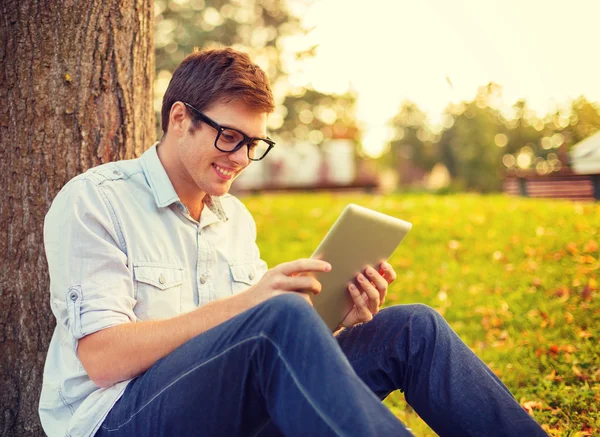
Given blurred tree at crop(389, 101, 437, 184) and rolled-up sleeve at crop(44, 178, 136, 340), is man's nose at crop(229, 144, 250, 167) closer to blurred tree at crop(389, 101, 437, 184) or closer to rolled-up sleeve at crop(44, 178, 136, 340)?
rolled-up sleeve at crop(44, 178, 136, 340)

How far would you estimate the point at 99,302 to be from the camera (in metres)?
1.76

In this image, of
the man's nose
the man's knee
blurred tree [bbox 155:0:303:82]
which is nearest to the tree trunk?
the man's nose

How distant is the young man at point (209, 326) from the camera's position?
1.62 metres

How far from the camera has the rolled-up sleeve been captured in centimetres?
175

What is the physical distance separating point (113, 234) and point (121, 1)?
1.25 meters

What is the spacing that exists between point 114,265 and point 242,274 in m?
0.62

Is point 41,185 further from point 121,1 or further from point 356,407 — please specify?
point 356,407

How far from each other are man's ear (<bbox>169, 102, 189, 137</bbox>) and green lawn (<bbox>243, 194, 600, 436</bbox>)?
1.82 m

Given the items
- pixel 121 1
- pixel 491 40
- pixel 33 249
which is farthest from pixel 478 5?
pixel 33 249

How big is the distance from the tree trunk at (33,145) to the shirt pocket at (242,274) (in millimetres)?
789

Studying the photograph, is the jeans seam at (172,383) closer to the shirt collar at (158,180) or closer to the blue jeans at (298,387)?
the blue jeans at (298,387)

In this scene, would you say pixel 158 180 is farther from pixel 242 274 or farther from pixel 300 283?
pixel 300 283

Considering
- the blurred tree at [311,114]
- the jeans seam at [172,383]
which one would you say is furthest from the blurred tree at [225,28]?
the jeans seam at [172,383]

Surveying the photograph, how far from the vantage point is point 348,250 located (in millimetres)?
1960
